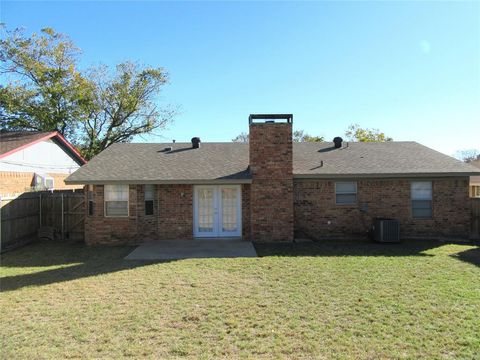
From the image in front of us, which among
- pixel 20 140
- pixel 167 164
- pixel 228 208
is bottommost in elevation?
pixel 228 208

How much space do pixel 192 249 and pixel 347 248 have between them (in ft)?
16.5

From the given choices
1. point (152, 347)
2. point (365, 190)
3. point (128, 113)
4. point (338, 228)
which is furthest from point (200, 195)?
point (128, 113)

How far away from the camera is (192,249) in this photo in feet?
33.7

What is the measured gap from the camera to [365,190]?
12.2 m

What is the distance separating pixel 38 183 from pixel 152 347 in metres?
15.2

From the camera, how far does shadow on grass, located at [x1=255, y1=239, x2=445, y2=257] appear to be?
9.67m

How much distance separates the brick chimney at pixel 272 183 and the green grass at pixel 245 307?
2.19 metres

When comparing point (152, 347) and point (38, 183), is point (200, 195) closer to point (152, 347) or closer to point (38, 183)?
point (152, 347)

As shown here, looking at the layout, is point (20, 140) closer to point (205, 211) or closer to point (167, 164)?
point (167, 164)

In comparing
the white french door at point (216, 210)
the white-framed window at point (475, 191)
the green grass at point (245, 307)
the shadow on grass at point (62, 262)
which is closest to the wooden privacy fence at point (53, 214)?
the shadow on grass at point (62, 262)

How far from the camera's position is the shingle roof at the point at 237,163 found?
1163 cm

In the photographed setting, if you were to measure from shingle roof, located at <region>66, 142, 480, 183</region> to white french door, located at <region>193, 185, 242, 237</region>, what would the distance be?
0.65 metres

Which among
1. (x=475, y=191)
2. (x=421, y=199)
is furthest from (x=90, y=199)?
(x=475, y=191)

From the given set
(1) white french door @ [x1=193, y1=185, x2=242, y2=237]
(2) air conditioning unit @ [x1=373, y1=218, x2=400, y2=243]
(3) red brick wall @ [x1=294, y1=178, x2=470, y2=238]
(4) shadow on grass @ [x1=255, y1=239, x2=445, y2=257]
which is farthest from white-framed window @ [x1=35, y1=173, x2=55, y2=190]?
(2) air conditioning unit @ [x1=373, y1=218, x2=400, y2=243]
